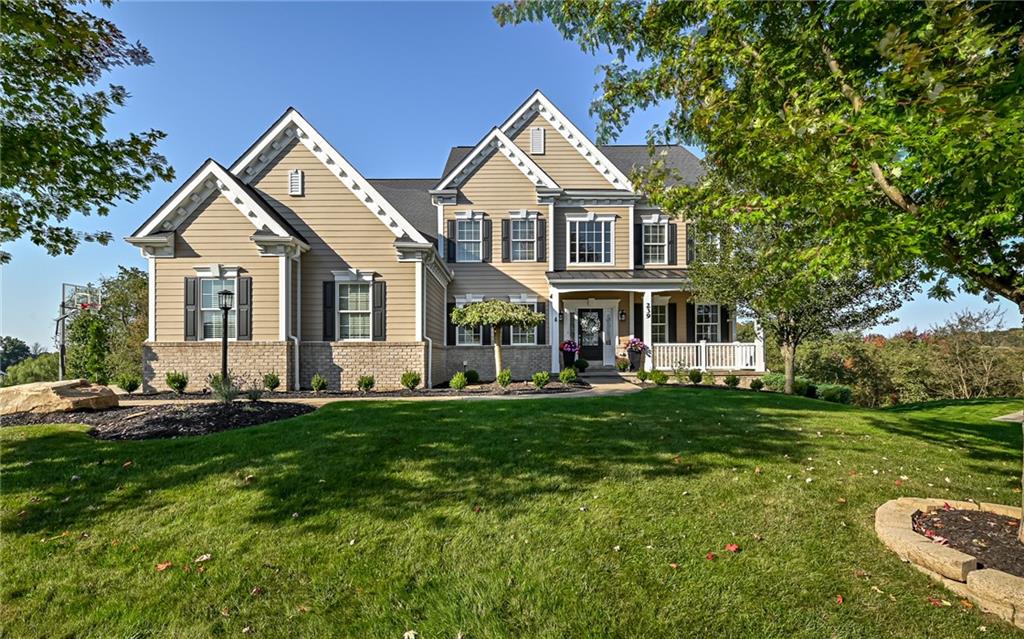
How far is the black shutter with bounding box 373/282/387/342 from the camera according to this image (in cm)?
1339

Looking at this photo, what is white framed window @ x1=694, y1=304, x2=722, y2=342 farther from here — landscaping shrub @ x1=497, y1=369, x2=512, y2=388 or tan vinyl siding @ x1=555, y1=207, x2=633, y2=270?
landscaping shrub @ x1=497, y1=369, x2=512, y2=388

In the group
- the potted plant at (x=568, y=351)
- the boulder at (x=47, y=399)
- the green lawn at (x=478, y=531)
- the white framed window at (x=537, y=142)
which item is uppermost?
the white framed window at (x=537, y=142)

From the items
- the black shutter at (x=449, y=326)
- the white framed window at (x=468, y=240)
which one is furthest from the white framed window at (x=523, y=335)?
the white framed window at (x=468, y=240)

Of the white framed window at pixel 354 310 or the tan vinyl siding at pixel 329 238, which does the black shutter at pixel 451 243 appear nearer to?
the tan vinyl siding at pixel 329 238

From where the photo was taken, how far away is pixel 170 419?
7461 millimetres

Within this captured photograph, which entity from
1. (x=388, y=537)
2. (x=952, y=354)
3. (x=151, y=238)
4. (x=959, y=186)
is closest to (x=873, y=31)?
(x=959, y=186)

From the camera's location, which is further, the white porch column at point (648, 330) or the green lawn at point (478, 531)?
the white porch column at point (648, 330)

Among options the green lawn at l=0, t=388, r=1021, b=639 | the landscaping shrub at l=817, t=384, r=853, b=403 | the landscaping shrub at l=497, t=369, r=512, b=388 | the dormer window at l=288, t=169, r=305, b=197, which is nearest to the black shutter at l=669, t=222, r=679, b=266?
the landscaping shrub at l=817, t=384, r=853, b=403

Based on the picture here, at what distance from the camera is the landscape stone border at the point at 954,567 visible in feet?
9.04

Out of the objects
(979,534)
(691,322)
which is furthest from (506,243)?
(979,534)

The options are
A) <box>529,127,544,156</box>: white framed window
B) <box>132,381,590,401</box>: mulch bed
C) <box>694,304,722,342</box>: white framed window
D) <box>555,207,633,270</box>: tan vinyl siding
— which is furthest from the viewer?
<box>529,127,544,156</box>: white framed window

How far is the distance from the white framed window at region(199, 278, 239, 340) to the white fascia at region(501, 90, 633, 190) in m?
11.3

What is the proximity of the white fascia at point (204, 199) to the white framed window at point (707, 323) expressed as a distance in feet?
46.4

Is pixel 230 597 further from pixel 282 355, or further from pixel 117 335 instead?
pixel 117 335
